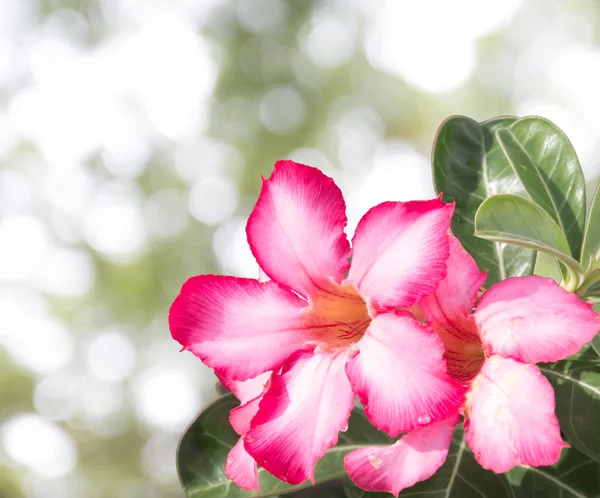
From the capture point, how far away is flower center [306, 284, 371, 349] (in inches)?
20.6

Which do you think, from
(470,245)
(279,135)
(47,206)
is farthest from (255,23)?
(470,245)

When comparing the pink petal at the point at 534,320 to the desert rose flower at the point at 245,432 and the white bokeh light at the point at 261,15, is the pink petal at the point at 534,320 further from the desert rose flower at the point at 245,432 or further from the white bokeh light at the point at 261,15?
the white bokeh light at the point at 261,15

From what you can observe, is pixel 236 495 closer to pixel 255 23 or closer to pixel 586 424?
pixel 586 424

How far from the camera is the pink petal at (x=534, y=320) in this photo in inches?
16.2

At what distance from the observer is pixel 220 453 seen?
655 millimetres

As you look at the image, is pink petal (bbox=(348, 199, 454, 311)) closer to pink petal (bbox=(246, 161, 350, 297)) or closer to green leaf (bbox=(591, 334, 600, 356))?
pink petal (bbox=(246, 161, 350, 297))

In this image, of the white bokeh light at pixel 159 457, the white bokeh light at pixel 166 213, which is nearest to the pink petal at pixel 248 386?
the white bokeh light at pixel 166 213

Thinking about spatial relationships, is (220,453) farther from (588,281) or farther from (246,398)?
(588,281)

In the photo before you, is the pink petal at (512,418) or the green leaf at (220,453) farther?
the green leaf at (220,453)

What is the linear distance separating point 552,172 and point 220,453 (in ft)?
1.48

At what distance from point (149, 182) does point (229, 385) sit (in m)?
8.75

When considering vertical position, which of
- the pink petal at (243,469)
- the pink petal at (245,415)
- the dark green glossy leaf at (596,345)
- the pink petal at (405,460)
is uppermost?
the dark green glossy leaf at (596,345)

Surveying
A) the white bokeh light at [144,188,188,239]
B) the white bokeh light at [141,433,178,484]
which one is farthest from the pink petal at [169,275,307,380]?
the white bokeh light at [141,433,178,484]

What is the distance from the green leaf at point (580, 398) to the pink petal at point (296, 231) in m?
0.22
